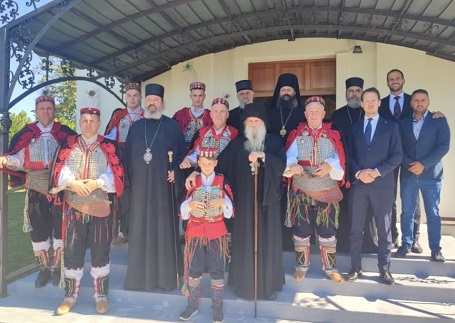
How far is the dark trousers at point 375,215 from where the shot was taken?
411cm

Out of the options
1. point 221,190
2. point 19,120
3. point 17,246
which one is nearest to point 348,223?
point 221,190

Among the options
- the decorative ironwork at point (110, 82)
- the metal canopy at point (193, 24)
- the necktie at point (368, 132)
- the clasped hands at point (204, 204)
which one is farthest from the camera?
the decorative ironwork at point (110, 82)

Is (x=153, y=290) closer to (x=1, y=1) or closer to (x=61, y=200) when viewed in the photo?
(x=61, y=200)

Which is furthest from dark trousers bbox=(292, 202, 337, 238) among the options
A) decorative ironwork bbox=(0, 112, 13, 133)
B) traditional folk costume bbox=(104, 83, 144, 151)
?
decorative ironwork bbox=(0, 112, 13, 133)

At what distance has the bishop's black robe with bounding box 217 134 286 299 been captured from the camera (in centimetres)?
397

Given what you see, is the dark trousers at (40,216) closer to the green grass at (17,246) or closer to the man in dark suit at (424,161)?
the green grass at (17,246)

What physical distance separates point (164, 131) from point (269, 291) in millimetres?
2108

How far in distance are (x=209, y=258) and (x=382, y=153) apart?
85.7 inches

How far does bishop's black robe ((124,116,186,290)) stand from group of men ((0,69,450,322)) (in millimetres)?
11

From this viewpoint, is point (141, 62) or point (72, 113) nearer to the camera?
point (141, 62)

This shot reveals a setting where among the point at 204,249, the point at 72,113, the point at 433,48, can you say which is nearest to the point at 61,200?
the point at 204,249

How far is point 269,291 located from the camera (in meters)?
4.02

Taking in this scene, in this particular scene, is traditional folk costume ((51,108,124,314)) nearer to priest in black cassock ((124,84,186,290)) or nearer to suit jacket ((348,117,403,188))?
priest in black cassock ((124,84,186,290))

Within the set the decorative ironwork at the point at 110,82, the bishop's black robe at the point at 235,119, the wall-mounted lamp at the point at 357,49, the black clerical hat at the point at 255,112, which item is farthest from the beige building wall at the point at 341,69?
the black clerical hat at the point at 255,112
